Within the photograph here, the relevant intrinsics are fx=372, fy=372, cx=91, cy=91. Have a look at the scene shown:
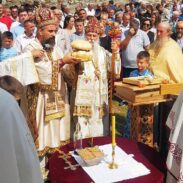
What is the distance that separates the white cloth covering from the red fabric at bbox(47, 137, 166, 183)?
5 cm

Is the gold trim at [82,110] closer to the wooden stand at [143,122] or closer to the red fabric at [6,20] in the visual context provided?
the wooden stand at [143,122]

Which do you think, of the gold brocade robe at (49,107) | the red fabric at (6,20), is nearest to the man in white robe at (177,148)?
the gold brocade robe at (49,107)

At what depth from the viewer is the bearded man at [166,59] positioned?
15.4ft

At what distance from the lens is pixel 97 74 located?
201 inches

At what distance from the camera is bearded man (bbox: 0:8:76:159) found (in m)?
4.39

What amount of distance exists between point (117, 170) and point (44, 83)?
172cm

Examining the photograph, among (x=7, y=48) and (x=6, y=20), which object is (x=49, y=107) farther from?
(x=6, y=20)

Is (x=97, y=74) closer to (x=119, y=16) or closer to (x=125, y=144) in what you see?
(x=125, y=144)

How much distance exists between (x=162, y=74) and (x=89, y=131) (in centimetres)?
129

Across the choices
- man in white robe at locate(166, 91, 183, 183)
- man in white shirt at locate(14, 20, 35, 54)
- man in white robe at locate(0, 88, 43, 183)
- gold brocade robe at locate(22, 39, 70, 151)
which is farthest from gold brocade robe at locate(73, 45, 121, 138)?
man in white robe at locate(0, 88, 43, 183)

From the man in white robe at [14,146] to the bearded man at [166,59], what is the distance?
9.91 feet

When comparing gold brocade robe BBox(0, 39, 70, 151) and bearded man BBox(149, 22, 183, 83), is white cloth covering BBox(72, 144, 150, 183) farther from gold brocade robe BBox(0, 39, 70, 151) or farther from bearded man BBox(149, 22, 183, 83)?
bearded man BBox(149, 22, 183, 83)

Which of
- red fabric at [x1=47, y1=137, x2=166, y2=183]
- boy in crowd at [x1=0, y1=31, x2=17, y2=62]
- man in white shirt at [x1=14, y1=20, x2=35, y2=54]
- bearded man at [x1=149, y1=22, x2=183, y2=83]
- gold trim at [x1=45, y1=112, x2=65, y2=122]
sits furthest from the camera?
man in white shirt at [x1=14, y1=20, x2=35, y2=54]

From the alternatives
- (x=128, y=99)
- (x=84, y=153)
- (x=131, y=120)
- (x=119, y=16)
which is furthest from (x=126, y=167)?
(x=119, y=16)
